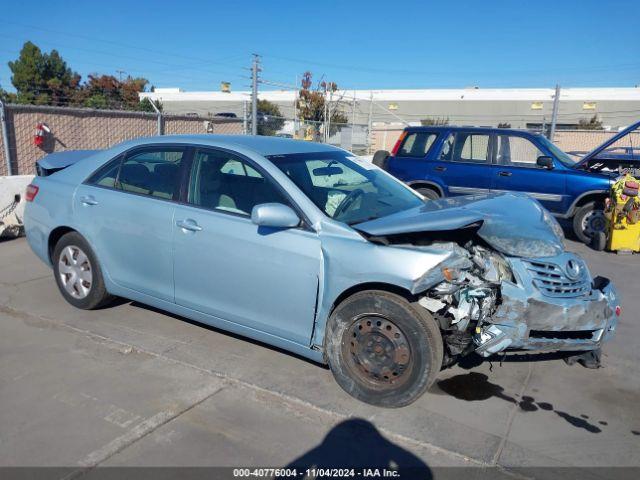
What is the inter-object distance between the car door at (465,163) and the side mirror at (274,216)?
19.6 feet

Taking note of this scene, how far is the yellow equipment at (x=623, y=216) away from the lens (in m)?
7.41

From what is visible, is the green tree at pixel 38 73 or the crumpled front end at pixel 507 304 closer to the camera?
→ the crumpled front end at pixel 507 304

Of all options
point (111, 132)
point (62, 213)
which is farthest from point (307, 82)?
point (62, 213)

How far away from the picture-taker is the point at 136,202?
13.9ft

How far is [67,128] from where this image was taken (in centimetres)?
1114

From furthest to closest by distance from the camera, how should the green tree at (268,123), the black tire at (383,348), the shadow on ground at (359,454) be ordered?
the green tree at (268,123) → the black tire at (383,348) → the shadow on ground at (359,454)

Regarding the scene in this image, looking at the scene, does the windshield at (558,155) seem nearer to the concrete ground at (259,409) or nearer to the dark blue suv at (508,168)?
the dark blue suv at (508,168)

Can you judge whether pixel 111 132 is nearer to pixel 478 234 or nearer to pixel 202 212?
pixel 202 212

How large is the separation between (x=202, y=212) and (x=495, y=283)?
2.14 m

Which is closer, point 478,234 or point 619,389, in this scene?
point 478,234

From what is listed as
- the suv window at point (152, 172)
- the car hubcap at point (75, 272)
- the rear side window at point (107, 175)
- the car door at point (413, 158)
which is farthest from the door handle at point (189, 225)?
the car door at point (413, 158)

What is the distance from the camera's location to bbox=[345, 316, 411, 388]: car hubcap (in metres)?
3.27

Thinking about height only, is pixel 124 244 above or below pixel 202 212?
below

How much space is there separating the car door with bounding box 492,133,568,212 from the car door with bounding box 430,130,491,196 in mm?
186
